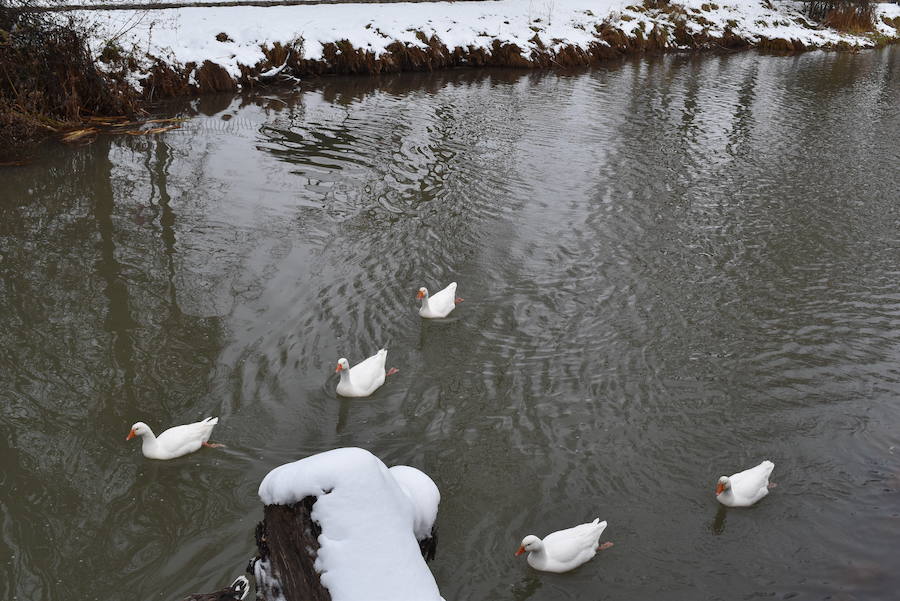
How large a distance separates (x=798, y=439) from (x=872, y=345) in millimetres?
2574

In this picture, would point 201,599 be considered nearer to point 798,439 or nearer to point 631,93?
point 798,439

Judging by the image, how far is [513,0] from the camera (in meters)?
31.3

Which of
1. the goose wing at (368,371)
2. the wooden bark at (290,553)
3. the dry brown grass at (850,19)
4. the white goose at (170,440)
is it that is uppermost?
the dry brown grass at (850,19)

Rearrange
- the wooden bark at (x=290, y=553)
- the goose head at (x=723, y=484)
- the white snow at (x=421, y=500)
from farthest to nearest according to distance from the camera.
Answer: the goose head at (x=723, y=484)
the white snow at (x=421, y=500)
the wooden bark at (x=290, y=553)

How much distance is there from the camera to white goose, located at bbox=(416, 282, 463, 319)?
9500 millimetres

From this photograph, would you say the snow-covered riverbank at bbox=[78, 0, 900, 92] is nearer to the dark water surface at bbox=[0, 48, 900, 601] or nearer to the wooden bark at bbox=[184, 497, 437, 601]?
the dark water surface at bbox=[0, 48, 900, 601]

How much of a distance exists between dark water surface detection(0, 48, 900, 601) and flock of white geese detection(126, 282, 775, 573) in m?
0.14

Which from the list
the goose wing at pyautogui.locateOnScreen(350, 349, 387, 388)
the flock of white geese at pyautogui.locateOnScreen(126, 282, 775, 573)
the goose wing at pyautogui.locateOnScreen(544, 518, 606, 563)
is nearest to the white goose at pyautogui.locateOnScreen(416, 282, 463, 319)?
the flock of white geese at pyautogui.locateOnScreen(126, 282, 775, 573)

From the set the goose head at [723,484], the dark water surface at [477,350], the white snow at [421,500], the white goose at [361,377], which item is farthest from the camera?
the white goose at [361,377]

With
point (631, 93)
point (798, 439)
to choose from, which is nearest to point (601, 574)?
point (798, 439)

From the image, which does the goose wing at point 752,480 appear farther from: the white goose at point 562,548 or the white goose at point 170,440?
the white goose at point 170,440

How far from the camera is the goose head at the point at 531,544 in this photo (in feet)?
19.7

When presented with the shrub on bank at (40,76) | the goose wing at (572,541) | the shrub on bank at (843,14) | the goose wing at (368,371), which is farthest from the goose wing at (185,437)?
the shrub on bank at (843,14)

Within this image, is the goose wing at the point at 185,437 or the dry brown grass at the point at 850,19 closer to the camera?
the goose wing at the point at 185,437
